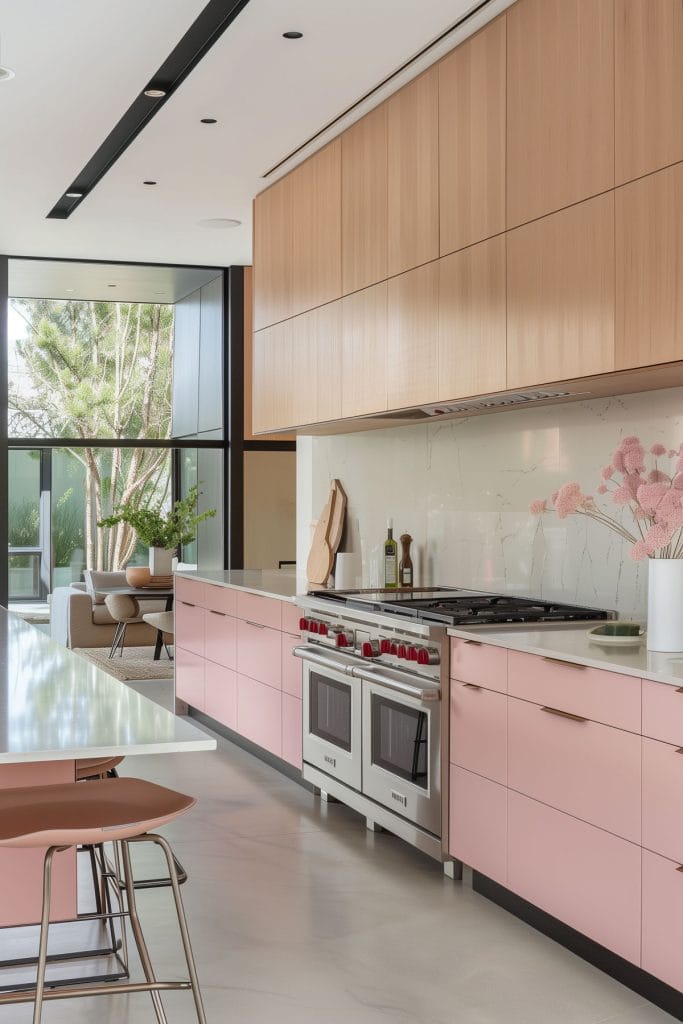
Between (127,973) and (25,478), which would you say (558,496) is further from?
(25,478)

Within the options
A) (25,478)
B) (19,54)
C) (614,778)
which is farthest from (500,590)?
(25,478)

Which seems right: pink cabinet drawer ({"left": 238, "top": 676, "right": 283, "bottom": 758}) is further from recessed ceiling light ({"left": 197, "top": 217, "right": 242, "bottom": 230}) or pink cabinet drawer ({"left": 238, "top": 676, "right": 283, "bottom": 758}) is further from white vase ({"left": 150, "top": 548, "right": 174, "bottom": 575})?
white vase ({"left": 150, "top": 548, "right": 174, "bottom": 575})

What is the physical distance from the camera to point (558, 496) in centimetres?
341

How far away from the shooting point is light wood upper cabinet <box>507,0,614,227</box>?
335 cm

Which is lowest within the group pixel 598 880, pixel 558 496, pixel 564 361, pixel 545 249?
pixel 598 880

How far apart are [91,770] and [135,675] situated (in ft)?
17.6

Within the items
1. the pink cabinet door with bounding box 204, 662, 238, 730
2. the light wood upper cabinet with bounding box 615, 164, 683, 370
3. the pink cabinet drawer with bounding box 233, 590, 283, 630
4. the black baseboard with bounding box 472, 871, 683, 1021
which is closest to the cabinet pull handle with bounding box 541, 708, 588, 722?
the black baseboard with bounding box 472, 871, 683, 1021

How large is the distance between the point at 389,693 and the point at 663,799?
1.50 m

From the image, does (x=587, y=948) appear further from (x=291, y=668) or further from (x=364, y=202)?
(x=364, y=202)

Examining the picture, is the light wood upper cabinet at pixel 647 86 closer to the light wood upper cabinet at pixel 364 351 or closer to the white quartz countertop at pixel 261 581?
the light wood upper cabinet at pixel 364 351

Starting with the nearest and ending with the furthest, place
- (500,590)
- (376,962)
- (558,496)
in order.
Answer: (376,962)
(558,496)
(500,590)

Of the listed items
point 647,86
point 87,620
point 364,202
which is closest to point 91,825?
point 647,86

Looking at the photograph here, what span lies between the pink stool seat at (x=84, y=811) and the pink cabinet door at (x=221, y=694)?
3.37m

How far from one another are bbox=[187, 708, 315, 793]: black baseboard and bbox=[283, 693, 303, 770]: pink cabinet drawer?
8 centimetres
